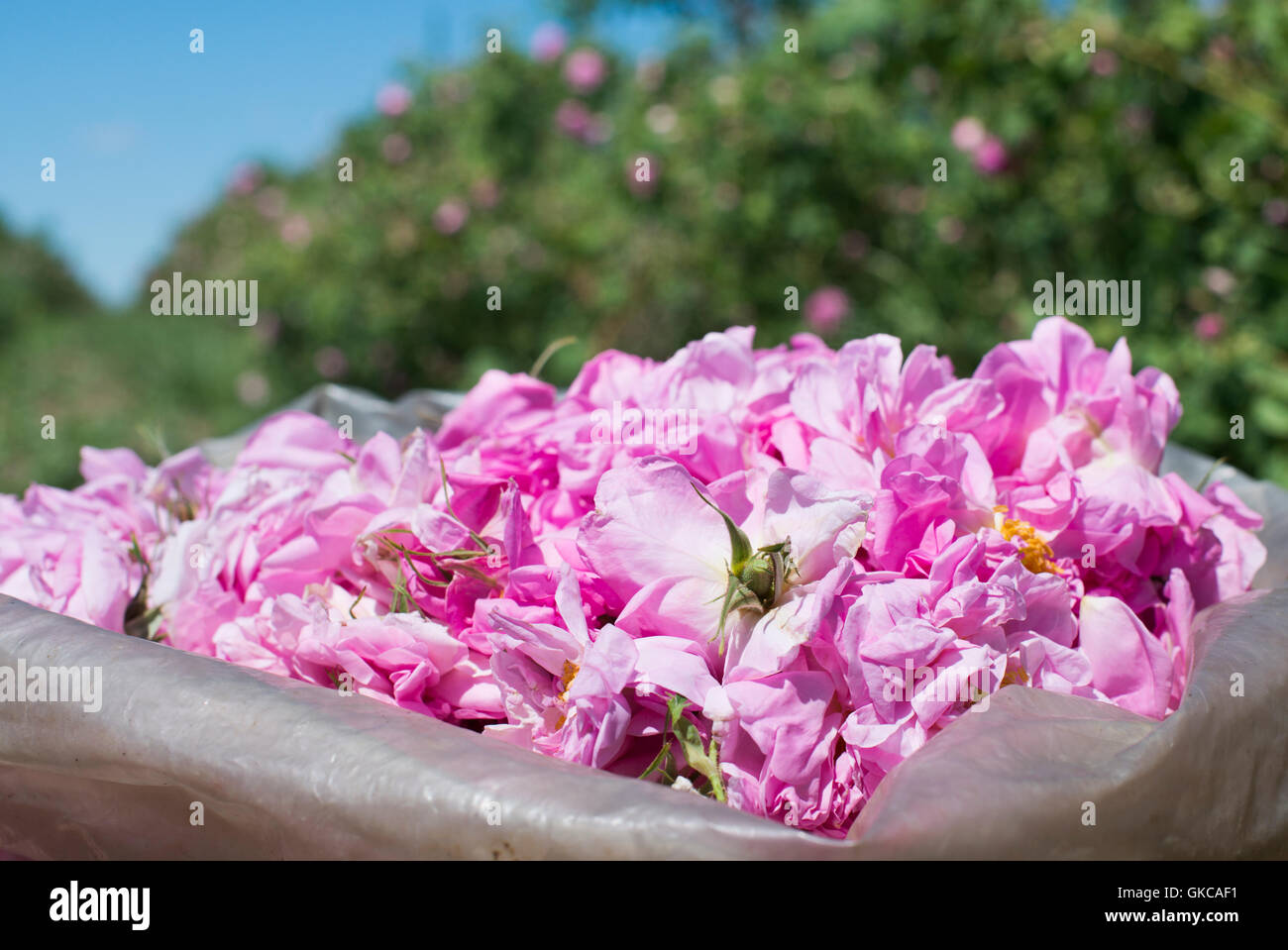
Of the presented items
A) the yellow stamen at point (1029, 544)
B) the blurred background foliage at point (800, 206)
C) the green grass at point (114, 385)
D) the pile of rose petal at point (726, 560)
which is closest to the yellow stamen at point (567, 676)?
the pile of rose petal at point (726, 560)

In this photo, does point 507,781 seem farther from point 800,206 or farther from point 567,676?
point 800,206

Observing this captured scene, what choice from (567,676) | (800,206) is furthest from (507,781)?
(800,206)

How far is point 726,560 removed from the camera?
82 cm

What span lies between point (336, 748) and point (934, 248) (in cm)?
380

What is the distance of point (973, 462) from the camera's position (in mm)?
895

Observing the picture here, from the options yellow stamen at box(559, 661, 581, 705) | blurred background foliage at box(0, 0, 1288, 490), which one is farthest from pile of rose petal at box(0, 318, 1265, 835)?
blurred background foliage at box(0, 0, 1288, 490)

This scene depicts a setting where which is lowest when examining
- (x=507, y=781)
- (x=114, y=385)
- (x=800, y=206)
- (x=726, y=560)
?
(x=507, y=781)

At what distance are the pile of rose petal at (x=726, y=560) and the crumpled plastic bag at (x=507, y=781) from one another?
69mm

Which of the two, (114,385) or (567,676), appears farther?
(114,385)

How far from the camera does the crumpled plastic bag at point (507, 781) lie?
639mm

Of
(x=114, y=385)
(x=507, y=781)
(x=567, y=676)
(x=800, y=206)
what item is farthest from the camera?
(x=114, y=385)

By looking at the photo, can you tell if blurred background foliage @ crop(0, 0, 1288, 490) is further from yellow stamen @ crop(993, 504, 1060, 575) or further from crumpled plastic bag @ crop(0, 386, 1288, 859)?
yellow stamen @ crop(993, 504, 1060, 575)

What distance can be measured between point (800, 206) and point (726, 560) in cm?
348

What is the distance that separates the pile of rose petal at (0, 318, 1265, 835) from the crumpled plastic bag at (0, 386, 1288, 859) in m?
0.07
